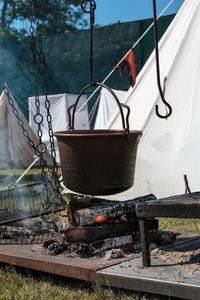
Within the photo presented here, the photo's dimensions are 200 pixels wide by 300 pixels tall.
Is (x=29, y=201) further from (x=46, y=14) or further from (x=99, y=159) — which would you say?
(x=46, y=14)

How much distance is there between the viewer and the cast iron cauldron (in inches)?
109

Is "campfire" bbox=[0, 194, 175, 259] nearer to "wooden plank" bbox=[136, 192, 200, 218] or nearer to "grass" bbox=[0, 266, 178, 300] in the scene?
"grass" bbox=[0, 266, 178, 300]

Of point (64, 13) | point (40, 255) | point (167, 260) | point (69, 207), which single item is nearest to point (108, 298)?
point (167, 260)

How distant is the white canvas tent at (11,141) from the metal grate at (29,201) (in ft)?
18.5

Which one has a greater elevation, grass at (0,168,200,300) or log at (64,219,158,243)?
log at (64,219,158,243)

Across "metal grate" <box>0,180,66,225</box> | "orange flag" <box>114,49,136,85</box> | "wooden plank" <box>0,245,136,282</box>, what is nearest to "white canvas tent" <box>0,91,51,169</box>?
"orange flag" <box>114,49,136,85</box>

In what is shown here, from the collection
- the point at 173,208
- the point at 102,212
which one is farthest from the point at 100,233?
the point at 173,208

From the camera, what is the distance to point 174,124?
498 centimetres

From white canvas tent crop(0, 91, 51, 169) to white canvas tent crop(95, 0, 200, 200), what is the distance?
15.8 ft

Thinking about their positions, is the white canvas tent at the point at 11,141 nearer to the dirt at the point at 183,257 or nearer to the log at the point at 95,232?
the log at the point at 95,232

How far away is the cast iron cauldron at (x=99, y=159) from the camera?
2.78 meters

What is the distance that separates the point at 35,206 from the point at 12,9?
21.8 metres

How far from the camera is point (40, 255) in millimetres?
2930

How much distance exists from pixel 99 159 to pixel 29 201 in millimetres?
1434
